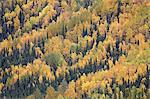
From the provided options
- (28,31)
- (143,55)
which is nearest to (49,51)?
(28,31)

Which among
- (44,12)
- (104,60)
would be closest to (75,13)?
(44,12)

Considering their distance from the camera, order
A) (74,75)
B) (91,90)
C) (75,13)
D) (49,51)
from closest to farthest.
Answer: (91,90)
(74,75)
(49,51)
(75,13)

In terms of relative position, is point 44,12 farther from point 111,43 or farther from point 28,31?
point 111,43

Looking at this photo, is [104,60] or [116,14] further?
[116,14]

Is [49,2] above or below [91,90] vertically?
above

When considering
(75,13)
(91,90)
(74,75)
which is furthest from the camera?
(75,13)

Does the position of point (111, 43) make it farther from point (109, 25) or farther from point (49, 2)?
point (49, 2)
